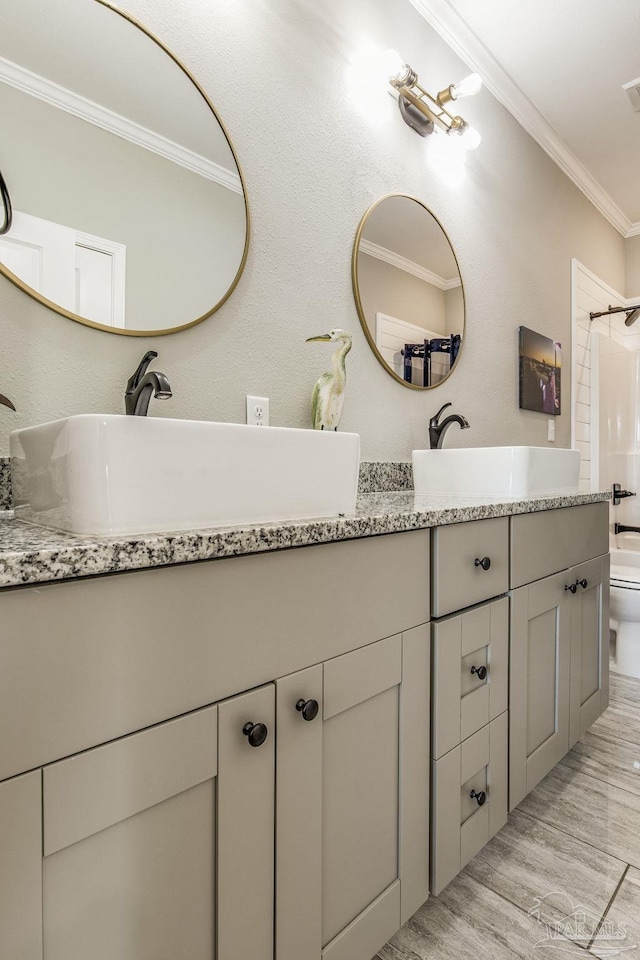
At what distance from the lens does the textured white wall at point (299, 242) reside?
106 centimetres

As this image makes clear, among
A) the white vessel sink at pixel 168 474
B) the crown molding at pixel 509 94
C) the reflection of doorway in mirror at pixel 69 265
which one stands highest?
the crown molding at pixel 509 94

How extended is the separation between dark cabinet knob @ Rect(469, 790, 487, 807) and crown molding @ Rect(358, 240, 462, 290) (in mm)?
1444

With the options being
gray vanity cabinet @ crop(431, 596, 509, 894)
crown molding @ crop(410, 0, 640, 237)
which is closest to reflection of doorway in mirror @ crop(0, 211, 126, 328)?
gray vanity cabinet @ crop(431, 596, 509, 894)

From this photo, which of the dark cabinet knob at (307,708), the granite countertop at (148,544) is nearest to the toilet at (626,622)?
the granite countertop at (148,544)

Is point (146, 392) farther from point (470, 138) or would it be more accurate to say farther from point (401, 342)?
point (470, 138)

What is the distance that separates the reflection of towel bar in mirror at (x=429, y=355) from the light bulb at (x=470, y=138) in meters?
0.69

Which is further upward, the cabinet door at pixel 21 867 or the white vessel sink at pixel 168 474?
the white vessel sink at pixel 168 474

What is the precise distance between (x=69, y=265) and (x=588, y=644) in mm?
1769

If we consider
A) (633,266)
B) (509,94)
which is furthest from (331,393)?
(633,266)

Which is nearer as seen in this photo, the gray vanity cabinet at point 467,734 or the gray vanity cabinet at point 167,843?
the gray vanity cabinet at point 167,843

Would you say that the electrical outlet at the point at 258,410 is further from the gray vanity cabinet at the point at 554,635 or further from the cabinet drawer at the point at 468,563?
the gray vanity cabinet at the point at 554,635

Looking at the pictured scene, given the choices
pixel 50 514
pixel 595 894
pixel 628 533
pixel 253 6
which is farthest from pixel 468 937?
pixel 628 533

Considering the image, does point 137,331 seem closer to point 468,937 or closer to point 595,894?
point 468,937

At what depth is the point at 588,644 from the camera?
173 cm
